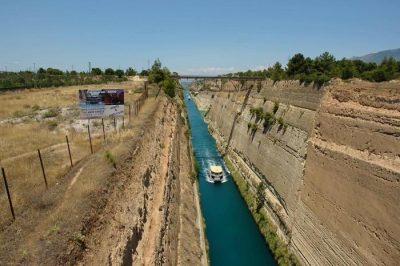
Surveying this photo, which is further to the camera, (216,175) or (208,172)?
(208,172)

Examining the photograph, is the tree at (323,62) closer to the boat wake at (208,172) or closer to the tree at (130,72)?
the boat wake at (208,172)

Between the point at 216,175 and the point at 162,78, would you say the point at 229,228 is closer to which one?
A: the point at 216,175

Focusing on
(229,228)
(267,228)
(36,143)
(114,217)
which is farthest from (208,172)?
(114,217)

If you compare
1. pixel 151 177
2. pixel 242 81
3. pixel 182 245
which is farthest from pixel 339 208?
pixel 242 81

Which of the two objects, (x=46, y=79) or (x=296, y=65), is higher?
(x=296, y=65)

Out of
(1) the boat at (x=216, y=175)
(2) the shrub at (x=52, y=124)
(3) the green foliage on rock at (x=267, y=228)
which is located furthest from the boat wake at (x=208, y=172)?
(2) the shrub at (x=52, y=124)

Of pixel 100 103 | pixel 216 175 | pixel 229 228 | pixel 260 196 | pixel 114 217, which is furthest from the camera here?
pixel 216 175
